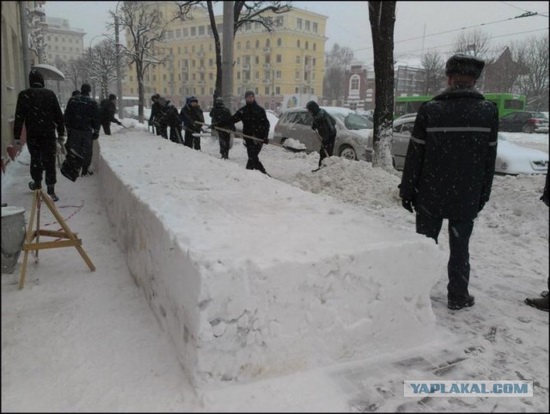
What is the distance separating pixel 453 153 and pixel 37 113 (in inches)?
199

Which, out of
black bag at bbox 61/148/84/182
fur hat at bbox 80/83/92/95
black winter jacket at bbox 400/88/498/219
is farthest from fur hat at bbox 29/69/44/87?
black winter jacket at bbox 400/88/498/219

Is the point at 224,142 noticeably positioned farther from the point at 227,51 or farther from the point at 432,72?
the point at 432,72

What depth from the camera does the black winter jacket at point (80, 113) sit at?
7.72 meters

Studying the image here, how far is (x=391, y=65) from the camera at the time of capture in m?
7.86

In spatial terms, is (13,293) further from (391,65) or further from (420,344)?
(391,65)

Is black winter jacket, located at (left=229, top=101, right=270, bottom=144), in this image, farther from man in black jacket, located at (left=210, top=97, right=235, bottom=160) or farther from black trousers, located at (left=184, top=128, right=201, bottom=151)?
black trousers, located at (left=184, top=128, right=201, bottom=151)

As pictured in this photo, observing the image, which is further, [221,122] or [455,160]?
[221,122]

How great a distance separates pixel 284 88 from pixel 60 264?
40895 millimetres

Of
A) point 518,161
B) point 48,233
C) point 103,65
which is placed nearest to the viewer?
point 48,233

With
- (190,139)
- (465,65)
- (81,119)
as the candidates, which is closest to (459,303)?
(465,65)

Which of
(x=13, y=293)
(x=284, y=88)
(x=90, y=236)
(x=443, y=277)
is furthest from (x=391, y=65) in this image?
(x=284, y=88)

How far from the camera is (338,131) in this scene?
11945 mm

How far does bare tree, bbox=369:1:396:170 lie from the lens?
7.50m

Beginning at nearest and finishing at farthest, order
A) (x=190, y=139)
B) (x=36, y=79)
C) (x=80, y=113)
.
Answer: (x=36, y=79), (x=80, y=113), (x=190, y=139)
